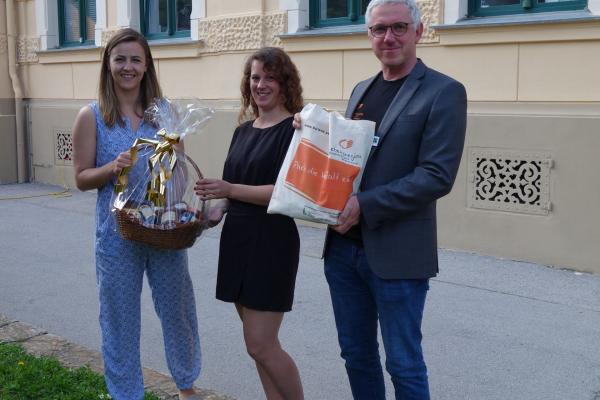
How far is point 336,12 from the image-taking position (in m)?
8.50

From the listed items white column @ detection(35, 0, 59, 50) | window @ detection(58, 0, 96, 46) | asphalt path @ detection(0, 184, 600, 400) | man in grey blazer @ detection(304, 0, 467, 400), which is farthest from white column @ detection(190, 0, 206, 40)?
man in grey blazer @ detection(304, 0, 467, 400)

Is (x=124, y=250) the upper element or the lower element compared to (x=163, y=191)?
lower

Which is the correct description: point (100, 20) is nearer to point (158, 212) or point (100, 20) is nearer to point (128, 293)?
point (128, 293)

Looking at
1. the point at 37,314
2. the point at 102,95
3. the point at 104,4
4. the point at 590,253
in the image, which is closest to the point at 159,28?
the point at 104,4

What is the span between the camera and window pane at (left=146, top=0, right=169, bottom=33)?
10531mm

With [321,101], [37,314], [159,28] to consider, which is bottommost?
[37,314]

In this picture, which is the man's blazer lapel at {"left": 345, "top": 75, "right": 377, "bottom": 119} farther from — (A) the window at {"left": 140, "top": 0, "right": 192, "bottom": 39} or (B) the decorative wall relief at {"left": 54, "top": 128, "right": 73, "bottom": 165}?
(B) the decorative wall relief at {"left": 54, "top": 128, "right": 73, "bottom": 165}

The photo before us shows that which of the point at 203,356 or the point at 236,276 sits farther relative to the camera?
the point at 203,356

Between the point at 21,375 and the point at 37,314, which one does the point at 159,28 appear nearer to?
the point at 37,314

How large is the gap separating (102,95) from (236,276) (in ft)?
3.50

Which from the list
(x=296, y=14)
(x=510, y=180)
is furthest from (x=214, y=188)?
(x=296, y=14)

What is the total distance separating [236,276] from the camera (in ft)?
11.0

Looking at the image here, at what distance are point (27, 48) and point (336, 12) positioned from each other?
6297mm

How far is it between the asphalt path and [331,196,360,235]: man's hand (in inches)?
55.3
